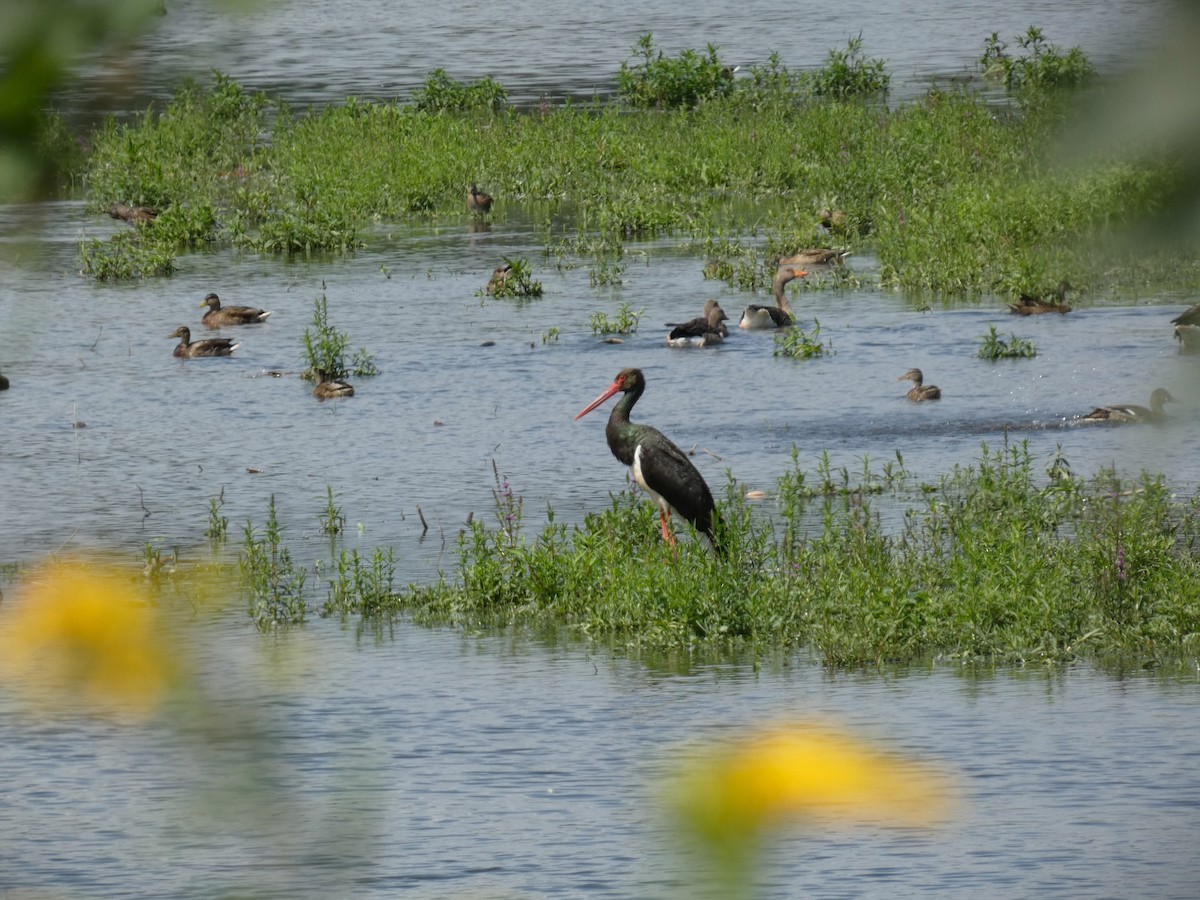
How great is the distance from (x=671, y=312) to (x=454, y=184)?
815 centimetres

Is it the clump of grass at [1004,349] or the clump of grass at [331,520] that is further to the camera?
the clump of grass at [1004,349]

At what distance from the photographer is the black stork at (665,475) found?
11336 millimetres

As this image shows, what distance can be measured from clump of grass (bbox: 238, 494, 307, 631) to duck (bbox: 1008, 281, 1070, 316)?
9.20 m

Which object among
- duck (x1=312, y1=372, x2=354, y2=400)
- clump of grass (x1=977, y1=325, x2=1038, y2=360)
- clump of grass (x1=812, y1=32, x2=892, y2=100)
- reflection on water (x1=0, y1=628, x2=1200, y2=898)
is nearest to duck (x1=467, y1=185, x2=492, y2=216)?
clump of grass (x1=812, y1=32, x2=892, y2=100)

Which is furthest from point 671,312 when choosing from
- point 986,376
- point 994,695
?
point 994,695

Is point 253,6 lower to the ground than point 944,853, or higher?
higher

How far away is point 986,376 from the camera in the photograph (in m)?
17.1

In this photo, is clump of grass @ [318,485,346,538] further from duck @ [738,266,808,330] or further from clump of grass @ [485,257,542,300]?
clump of grass @ [485,257,542,300]

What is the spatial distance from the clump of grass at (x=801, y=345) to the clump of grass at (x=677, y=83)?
46.5 ft

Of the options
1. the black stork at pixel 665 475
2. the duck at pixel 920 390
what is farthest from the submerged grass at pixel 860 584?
the duck at pixel 920 390

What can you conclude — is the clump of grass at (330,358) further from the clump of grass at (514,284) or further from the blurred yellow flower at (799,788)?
the blurred yellow flower at (799,788)

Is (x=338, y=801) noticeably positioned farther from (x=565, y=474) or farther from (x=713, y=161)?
(x=713, y=161)

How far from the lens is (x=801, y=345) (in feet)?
60.3

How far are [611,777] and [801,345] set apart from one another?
34.2 ft
